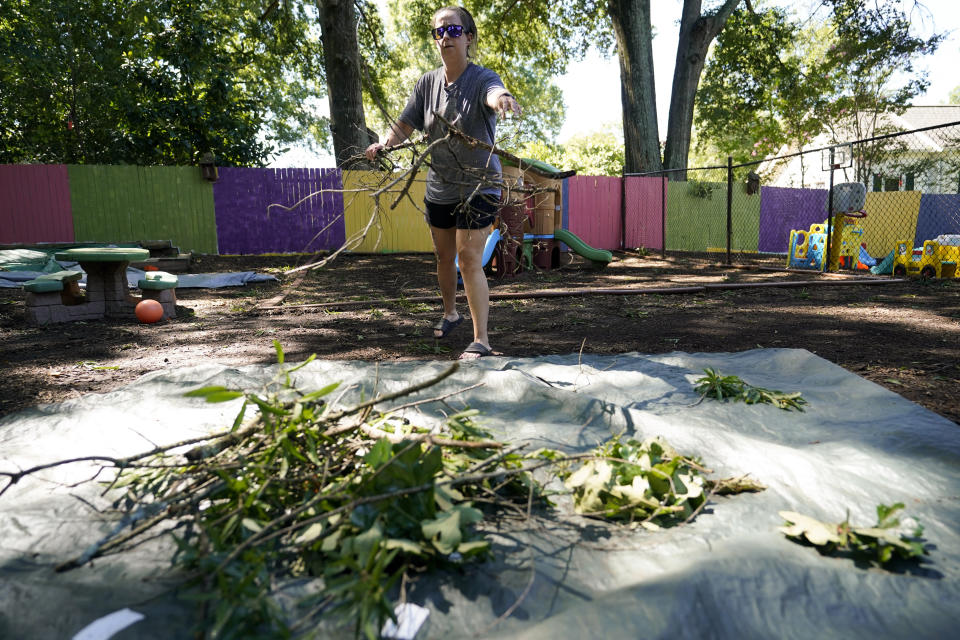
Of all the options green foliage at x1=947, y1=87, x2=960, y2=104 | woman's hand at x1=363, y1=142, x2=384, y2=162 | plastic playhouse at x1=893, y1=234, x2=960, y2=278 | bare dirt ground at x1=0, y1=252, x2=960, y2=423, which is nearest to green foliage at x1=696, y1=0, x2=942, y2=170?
plastic playhouse at x1=893, y1=234, x2=960, y2=278

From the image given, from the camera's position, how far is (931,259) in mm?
7742

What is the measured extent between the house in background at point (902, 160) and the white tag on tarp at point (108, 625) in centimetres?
1447

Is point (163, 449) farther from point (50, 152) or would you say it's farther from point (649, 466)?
point (50, 152)

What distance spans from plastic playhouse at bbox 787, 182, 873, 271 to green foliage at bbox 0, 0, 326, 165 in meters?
10.4

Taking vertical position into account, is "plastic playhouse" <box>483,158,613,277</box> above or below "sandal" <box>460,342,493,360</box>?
above

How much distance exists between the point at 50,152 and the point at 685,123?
574 inches

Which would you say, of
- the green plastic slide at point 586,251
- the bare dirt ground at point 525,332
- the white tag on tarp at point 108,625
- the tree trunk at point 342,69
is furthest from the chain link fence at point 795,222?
the white tag on tarp at point 108,625

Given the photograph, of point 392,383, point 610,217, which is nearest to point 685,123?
point 610,217

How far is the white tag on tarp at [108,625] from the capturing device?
2.86 feet

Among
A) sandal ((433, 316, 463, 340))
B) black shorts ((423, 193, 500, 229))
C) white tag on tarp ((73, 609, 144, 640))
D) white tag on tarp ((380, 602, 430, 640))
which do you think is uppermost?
black shorts ((423, 193, 500, 229))

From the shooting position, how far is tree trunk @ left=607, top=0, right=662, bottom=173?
12.6 meters

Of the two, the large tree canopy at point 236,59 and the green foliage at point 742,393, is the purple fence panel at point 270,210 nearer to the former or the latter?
the large tree canopy at point 236,59

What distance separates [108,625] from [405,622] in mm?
459

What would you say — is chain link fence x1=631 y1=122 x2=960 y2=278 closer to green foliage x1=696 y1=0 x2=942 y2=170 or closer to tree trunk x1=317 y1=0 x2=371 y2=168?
green foliage x1=696 y1=0 x2=942 y2=170
